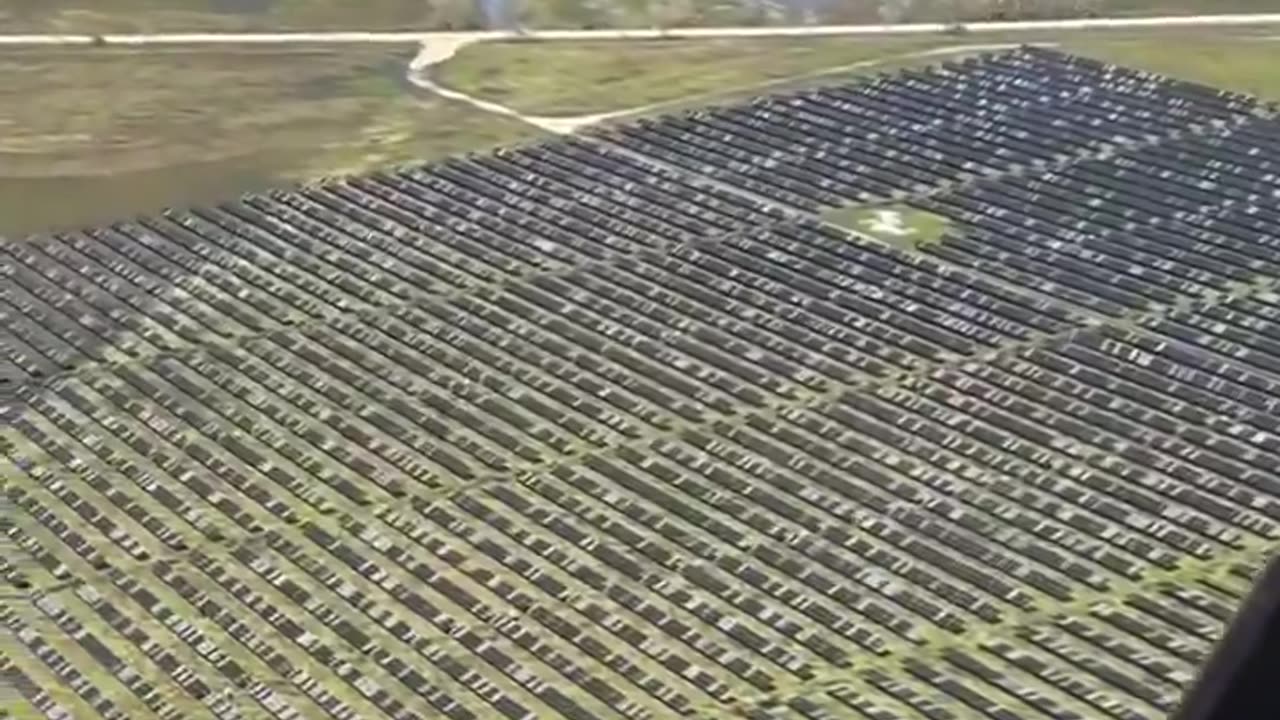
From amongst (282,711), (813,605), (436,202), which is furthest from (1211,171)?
(282,711)

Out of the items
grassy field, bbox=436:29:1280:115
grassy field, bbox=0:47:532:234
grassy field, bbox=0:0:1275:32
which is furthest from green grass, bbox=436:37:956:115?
grassy field, bbox=0:0:1275:32

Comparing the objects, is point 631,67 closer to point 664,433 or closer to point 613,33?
point 613,33

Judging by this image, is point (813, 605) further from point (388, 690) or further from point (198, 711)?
point (198, 711)

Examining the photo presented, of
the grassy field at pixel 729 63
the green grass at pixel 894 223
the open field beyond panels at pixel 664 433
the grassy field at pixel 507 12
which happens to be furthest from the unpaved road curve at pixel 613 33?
the green grass at pixel 894 223

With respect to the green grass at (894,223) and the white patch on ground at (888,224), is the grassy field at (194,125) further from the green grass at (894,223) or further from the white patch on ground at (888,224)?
the white patch on ground at (888,224)

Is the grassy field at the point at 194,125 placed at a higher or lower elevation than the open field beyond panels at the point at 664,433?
higher
